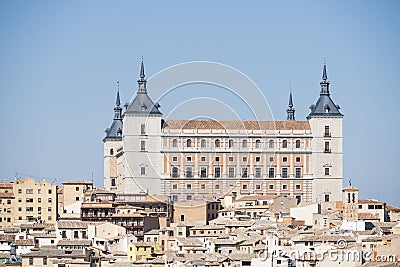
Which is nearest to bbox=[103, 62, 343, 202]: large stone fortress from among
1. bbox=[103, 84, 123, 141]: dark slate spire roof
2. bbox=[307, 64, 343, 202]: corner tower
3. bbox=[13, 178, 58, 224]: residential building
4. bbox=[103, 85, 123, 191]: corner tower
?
bbox=[307, 64, 343, 202]: corner tower

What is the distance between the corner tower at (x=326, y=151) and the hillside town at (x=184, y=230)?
8194 millimetres

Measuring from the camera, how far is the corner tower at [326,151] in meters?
89.2

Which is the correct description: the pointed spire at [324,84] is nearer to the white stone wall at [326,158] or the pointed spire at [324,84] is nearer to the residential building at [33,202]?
the white stone wall at [326,158]

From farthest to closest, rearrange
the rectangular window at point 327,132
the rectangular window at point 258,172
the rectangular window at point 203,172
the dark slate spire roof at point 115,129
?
the dark slate spire roof at point 115,129, the rectangular window at point 327,132, the rectangular window at point 258,172, the rectangular window at point 203,172

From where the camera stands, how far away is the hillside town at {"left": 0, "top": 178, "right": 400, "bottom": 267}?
153ft

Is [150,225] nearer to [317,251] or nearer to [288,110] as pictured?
[317,251]

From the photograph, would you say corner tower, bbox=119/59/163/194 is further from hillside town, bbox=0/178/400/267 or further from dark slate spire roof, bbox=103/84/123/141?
dark slate spire roof, bbox=103/84/123/141

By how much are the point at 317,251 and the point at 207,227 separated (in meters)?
19.6

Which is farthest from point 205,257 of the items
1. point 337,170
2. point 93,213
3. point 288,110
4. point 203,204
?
point 288,110

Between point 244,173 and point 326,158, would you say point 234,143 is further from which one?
point 326,158

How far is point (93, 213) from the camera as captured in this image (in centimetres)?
6775

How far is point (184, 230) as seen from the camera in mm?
64250

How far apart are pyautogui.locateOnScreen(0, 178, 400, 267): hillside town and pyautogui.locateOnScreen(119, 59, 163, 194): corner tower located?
23.3 feet

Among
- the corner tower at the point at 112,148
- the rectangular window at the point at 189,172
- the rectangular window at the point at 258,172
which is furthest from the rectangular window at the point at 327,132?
the corner tower at the point at 112,148
